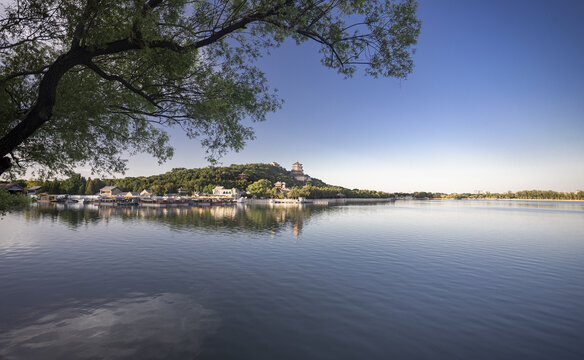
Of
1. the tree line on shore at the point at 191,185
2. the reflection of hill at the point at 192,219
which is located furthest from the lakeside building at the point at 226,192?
the reflection of hill at the point at 192,219

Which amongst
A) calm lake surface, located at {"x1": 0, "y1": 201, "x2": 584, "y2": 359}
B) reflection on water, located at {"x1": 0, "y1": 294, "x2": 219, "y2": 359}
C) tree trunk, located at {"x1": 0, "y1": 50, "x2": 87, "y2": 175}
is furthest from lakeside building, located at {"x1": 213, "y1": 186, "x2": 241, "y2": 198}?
tree trunk, located at {"x1": 0, "y1": 50, "x2": 87, "y2": 175}

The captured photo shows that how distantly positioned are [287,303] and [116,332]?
5537 millimetres

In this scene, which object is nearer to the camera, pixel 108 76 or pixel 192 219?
pixel 108 76

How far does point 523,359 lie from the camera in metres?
7.04

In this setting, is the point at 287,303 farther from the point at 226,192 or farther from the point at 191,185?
the point at 191,185

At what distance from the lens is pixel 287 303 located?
10430 millimetres

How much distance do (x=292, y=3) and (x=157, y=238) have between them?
23771 millimetres

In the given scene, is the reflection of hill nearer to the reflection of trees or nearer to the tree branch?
the reflection of trees

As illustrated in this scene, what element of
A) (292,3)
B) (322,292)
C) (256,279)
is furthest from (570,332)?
(292,3)

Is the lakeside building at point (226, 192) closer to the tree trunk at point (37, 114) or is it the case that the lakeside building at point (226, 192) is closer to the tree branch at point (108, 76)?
the tree branch at point (108, 76)

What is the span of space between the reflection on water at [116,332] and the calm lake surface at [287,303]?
0.15 feet

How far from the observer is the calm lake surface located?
739 cm

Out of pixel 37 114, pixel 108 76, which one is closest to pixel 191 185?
pixel 108 76

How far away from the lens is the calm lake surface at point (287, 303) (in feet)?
24.3
